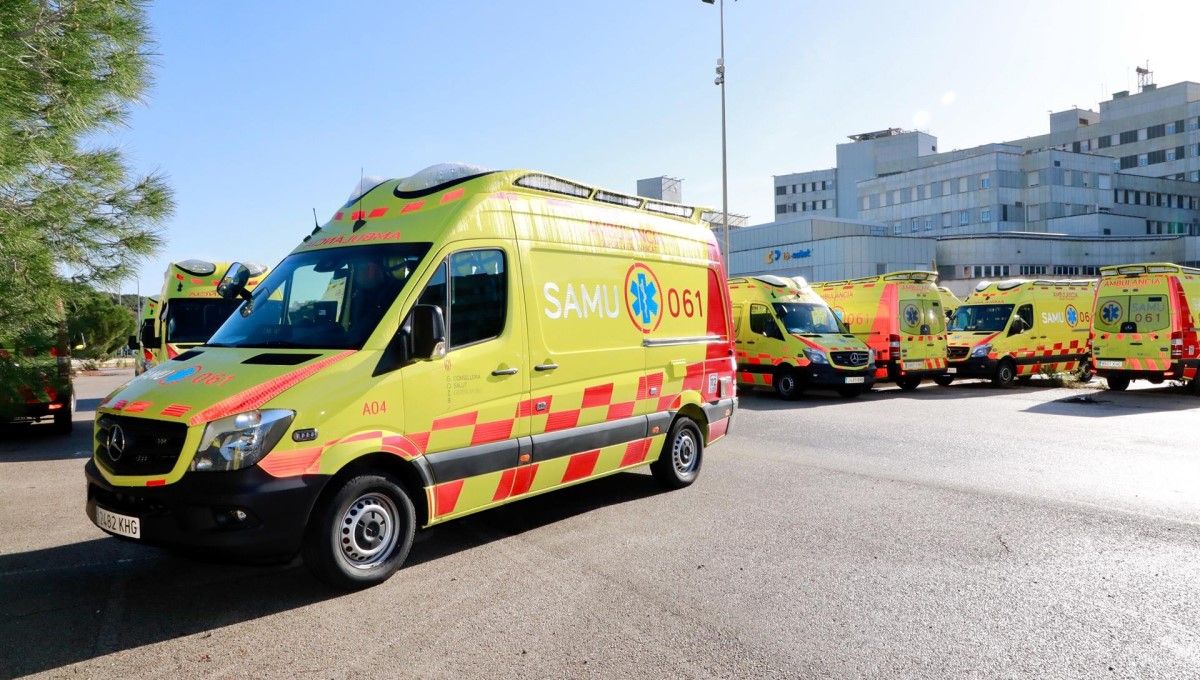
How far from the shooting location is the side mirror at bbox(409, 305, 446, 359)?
501 cm

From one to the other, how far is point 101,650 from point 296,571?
4.67 ft

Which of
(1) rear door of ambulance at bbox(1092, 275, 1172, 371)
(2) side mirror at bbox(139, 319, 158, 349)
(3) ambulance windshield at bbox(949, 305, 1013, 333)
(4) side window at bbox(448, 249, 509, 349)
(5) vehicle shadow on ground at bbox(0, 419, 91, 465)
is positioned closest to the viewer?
(4) side window at bbox(448, 249, 509, 349)

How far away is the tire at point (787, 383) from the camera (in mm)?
16812

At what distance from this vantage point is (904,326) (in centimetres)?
1902

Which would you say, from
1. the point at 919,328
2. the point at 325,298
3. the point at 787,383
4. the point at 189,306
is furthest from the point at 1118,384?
the point at 189,306

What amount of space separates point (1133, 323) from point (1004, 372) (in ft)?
10.9

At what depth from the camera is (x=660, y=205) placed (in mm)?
8062

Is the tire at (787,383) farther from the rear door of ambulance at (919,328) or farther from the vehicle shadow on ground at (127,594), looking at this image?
the vehicle shadow on ground at (127,594)

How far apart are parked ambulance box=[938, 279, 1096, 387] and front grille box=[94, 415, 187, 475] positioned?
19371mm

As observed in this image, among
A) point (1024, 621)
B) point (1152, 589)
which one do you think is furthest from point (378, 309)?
point (1152, 589)

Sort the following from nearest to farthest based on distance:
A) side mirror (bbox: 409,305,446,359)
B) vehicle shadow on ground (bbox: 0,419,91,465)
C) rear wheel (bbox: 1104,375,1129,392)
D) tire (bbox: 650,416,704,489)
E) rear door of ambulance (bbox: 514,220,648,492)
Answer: side mirror (bbox: 409,305,446,359) → rear door of ambulance (bbox: 514,220,648,492) → tire (bbox: 650,416,704,489) → vehicle shadow on ground (bbox: 0,419,91,465) → rear wheel (bbox: 1104,375,1129,392)

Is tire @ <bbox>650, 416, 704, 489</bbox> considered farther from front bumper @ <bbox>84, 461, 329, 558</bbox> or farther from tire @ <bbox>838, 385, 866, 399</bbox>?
tire @ <bbox>838, 385, 866, 399</bbox>

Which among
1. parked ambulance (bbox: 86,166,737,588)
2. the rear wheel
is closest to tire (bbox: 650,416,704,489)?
parked ambulance (bbox: 86,166,737,588)

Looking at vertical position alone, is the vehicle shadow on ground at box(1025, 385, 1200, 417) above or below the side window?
below
